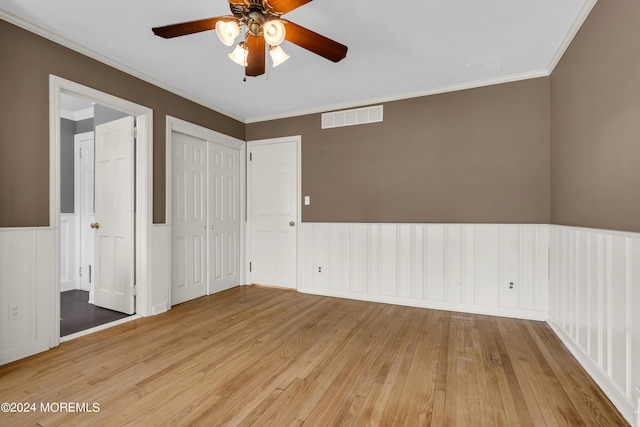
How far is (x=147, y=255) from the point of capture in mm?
3186

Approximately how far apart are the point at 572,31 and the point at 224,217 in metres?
4.27

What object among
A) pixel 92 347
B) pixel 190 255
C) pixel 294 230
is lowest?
pixel 92 347

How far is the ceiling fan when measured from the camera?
1.68 meters

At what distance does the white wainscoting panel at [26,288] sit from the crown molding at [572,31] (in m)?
4.47

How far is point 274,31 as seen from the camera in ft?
5.58

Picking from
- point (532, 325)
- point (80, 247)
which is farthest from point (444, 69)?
point (80, 247)

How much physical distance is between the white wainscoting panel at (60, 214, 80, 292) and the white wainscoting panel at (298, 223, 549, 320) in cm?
337

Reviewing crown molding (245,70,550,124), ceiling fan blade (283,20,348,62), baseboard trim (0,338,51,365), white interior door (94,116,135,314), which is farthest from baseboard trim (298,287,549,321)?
ceiling fan blade (283,20,348,62)

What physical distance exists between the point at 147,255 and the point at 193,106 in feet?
6.41

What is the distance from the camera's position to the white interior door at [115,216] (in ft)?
10.7

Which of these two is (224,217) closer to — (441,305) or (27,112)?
(27,112)

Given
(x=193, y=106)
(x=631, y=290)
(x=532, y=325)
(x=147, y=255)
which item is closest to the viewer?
(x=631, y=290)

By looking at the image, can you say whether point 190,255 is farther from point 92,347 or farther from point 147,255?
point 92,347

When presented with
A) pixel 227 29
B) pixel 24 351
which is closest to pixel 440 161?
pixel 227 29
